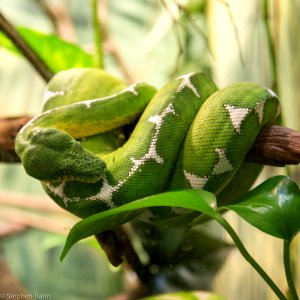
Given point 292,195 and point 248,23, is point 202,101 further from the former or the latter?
point 248,23

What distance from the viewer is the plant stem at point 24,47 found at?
1.87 metres

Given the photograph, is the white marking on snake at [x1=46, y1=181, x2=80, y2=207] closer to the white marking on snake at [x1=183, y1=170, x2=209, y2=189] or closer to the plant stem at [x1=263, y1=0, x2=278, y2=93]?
the white marking on snake at [x1=183, y1=170, x2=209, y2=189]

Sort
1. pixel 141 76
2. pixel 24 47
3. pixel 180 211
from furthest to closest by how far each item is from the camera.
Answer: pixel 141 76, pixel 24 47, pixel 180 211

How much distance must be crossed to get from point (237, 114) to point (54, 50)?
3.90ft

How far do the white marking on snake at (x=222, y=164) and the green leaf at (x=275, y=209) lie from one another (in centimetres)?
23

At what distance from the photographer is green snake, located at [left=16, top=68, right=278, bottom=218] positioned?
53.3 inches

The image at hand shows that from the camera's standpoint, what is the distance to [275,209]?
1.07 metres

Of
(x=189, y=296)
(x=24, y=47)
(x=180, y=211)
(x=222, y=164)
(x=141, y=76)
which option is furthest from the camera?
(x=141, y=76)

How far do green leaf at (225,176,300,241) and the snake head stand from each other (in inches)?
20.3

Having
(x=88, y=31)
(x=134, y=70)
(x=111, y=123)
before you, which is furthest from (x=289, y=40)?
(x=88, y=31)

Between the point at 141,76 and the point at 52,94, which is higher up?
the point at 52,94

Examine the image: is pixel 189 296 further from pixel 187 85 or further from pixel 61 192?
pixel 187 85

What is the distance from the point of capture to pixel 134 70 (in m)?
3.45

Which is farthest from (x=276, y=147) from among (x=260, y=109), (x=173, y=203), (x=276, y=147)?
(x=173, y=203)
